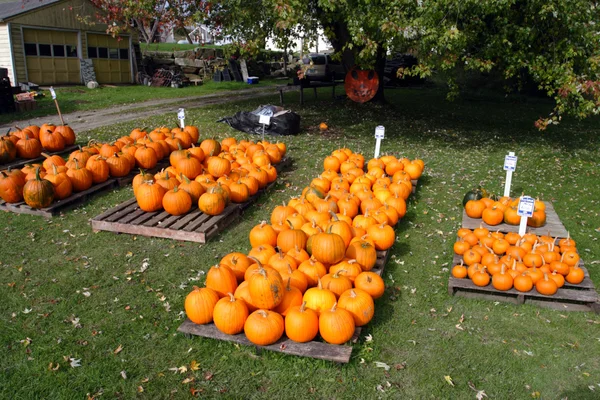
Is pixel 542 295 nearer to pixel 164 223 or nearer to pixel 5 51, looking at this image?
pixel 164 223

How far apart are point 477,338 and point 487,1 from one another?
6527mm

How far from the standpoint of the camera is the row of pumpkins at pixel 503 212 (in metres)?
6.00

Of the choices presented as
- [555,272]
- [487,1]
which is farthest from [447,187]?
[555,272]

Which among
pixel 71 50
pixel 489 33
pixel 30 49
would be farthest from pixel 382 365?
pixel 71 50

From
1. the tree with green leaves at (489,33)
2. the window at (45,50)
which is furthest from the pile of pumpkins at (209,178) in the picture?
the window at (45,50)

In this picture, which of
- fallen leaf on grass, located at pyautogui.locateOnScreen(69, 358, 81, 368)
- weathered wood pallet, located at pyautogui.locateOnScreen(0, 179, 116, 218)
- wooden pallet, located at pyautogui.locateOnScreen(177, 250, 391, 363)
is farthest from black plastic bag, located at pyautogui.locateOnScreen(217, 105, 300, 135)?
fallen leaf on grass, located at pyautogui.locateOnScreen(69, 358, 81, 368)

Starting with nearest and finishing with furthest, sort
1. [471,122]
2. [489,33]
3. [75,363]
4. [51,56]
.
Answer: [75,363]
[489,33]
[471,122]
[51,56]

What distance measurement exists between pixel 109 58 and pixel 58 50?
282 cm

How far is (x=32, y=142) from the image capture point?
9.17 m

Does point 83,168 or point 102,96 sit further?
point 102,96

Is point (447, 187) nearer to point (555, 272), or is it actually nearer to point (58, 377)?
point (555, 272)

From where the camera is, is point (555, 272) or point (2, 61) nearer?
point (555, 272)

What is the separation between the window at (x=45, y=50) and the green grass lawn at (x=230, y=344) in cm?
1898

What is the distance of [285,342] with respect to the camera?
391 centimetres
